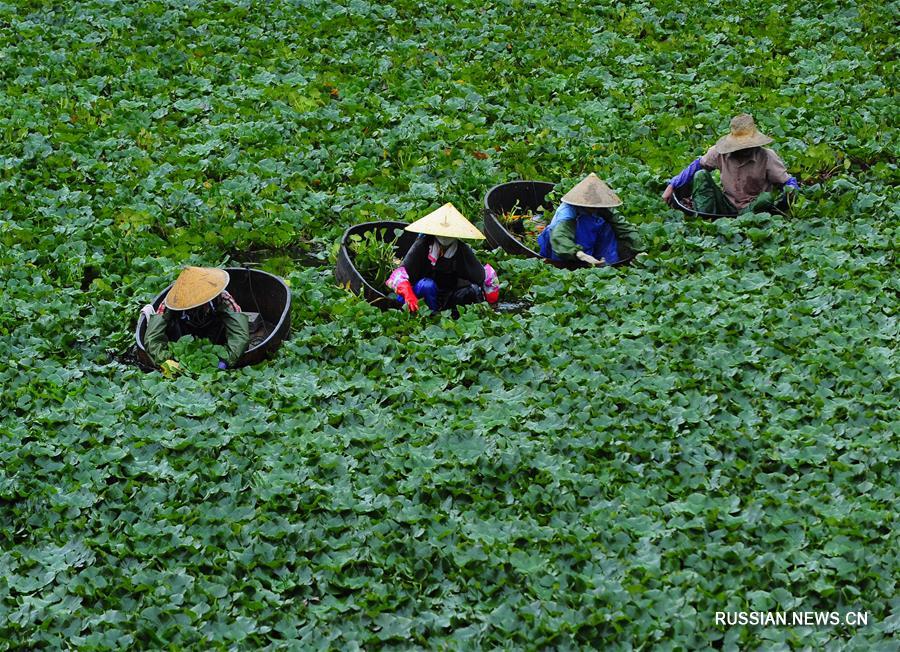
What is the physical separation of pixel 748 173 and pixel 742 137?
0.36 m

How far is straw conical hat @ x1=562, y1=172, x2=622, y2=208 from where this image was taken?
9430mm

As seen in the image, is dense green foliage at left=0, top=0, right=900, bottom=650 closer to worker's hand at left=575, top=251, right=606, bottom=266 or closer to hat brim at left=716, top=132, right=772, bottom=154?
worker's hand at left=575, top=251, right=606, bottom=266

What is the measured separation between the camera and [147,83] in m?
13.1

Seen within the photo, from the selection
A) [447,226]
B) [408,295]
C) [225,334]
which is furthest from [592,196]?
[225,334]

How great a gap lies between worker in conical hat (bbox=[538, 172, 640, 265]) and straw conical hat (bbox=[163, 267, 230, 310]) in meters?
2.89

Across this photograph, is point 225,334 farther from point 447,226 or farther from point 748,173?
point 748,173

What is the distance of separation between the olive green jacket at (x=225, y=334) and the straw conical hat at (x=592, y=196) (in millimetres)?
2993

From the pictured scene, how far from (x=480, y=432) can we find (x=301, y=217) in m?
3.98

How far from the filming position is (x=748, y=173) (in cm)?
1022

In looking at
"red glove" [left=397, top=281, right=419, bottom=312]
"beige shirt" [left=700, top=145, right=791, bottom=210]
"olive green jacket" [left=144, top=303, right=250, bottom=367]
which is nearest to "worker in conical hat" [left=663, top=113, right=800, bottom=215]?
"beige shirt" [left=700, top=145, right=791, bottom=210]

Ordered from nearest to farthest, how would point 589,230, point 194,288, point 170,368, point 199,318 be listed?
point 170,368
point 194,288
point 199,318
point 589,230

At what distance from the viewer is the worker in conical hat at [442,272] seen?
29.0 feet

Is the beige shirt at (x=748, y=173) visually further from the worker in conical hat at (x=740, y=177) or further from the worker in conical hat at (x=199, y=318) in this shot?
the worker in conical hat at (x=199, y=318)

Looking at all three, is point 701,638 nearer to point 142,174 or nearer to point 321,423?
point 321,423
